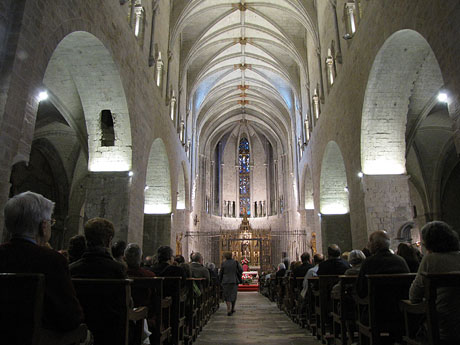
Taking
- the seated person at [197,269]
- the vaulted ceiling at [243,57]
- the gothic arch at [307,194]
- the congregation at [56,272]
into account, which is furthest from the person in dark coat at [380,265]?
the gothic arch at [307,194]

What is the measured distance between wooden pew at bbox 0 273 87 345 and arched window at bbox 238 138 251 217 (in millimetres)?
28975

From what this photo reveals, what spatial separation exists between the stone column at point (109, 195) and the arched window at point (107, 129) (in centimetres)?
76

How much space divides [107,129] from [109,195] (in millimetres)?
1575

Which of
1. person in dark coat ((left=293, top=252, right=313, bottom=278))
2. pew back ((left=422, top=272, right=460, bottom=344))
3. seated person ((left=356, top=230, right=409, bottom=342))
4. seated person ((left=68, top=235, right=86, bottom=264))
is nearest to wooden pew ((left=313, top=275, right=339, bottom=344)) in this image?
seated person ((left=356, top=230, right=409, bottom=342))

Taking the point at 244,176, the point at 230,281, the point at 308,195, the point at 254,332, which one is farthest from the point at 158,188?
the point at 244,176

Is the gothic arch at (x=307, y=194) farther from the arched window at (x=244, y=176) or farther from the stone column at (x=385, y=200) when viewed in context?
the stone column at (x=385, y=200)

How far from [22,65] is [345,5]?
8.90 m

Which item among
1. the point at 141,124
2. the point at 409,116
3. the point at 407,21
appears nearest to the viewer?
the point at 407,21

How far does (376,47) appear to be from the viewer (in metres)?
8.30

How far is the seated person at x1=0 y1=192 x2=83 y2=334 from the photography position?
2.01 metres

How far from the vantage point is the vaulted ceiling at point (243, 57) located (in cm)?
1684

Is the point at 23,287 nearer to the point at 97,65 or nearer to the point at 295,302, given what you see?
the point at 295,302

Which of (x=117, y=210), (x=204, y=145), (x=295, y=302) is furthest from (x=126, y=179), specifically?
(x=204, y=145)

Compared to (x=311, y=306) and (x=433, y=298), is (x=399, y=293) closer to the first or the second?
(x=433, y=298)
